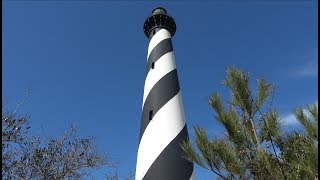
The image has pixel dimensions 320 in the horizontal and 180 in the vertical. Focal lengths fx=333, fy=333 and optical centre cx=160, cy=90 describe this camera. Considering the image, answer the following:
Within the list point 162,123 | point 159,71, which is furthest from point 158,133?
point 159,71

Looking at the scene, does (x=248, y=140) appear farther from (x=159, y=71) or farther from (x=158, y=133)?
(x=159, y=71)

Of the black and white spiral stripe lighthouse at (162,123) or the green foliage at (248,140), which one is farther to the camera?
the black and white spiral stripe lighthouse at (162,123)

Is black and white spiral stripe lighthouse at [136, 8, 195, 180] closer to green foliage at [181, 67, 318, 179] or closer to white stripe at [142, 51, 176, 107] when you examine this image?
white stripe at [142, 51, 176, 107]

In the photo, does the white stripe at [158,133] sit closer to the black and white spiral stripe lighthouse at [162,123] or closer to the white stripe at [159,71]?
the black and white spiral stripe lighthouse at [162,123]

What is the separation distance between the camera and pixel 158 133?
26.4ft

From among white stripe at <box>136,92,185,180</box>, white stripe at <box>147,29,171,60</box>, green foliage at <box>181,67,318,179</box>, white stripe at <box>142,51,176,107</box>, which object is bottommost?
green foliage at <box>181,67,318,179</box>

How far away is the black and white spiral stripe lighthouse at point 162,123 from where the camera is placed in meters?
7.49

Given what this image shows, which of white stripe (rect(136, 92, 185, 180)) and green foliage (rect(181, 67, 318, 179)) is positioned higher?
white stripe (rect(136, 92, 185, 180))

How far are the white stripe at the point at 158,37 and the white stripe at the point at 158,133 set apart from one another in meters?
2.74

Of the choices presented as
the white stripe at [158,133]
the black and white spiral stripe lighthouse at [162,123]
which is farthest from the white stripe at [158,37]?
the white stripe at [158,133]

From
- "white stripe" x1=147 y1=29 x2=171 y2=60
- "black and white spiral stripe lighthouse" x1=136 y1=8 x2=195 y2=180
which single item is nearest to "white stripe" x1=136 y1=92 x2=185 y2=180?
"black and white spiral stripe lighthouse" x1=136 y1=8 x2=195 y2=180

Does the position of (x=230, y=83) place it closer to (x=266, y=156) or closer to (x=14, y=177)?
(x=266, y=156)

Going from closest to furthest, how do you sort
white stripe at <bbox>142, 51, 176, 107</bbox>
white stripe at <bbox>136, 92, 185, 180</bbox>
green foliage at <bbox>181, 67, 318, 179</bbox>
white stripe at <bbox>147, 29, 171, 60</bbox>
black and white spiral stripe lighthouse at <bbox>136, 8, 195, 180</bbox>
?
1. green foliage at <bbox>181, 67, 318, 179</bbox>
2. black and white spiral stripe lighthouse at <bbox>136, 8, 195, 180</bbox>
3. white stripe at <bbox>136, 92, 185, 180</bbox>
4. white stripe at <bbox>142, 51, 176, 107</bbox>
5. white stripe at <bbox>147, 29, 171, 60</bbox>

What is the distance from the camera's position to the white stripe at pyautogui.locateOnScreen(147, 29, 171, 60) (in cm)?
1082
